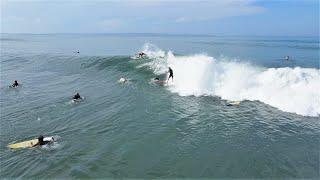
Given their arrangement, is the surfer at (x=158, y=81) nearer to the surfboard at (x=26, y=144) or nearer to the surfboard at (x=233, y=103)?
the surfboard at (x=233, y=103)

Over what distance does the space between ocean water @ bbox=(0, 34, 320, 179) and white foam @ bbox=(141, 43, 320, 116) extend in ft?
0.27

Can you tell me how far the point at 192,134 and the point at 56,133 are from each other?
7.95 m

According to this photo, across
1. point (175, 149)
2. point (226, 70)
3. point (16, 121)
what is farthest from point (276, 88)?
point (16, 121)

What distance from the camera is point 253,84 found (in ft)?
104

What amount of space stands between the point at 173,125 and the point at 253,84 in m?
12.5

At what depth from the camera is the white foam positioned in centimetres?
2724

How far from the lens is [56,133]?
68.6 feet

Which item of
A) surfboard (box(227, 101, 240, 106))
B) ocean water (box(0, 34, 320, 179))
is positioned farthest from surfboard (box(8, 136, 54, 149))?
surfboard (box(227, 101, 240, 106))

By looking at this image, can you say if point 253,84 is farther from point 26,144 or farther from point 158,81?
point 26,144

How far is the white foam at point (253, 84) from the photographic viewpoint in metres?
27.2

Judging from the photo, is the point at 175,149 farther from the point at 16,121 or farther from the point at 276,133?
the point at 16,121

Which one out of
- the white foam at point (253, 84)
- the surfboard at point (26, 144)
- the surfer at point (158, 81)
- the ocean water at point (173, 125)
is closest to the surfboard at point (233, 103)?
the ocean water at point (173, 125)

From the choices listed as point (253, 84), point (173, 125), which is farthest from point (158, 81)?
point (173, 125)

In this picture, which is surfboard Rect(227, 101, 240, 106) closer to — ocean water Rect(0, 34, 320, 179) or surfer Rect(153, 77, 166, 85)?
ocean water Rect(0, 34, 320, 179)
